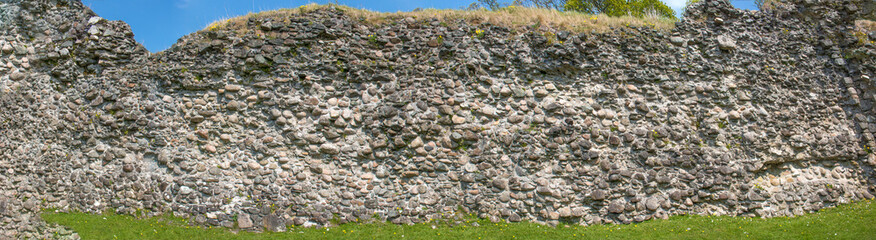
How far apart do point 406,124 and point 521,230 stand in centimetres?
310

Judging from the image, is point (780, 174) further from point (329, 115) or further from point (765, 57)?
point (329, 115)

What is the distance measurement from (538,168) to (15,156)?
37.6 feet

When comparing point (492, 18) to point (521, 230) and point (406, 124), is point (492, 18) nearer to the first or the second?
point (406, 124)

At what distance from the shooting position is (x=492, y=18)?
11.0 m

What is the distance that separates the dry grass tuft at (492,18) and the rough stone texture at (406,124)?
0.25 m

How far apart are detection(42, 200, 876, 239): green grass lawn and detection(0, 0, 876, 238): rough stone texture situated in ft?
0.96

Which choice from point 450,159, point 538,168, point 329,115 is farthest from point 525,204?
point 329,115

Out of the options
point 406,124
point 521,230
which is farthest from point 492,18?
point 521,230

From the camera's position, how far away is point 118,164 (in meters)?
10.3

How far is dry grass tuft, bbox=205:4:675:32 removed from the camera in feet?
35.8

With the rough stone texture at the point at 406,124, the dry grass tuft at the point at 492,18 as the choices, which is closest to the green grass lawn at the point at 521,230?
the rough stone texture at the point at 406,124

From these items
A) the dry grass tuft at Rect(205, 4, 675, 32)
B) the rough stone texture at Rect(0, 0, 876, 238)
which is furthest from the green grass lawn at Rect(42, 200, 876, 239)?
the dry grass tuft at Rect(205, 4, 675, 32)

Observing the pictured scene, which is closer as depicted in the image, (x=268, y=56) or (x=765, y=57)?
(x=268, y=56)

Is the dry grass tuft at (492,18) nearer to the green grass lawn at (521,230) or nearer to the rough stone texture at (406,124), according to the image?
the rough stone texture at (406,124)
